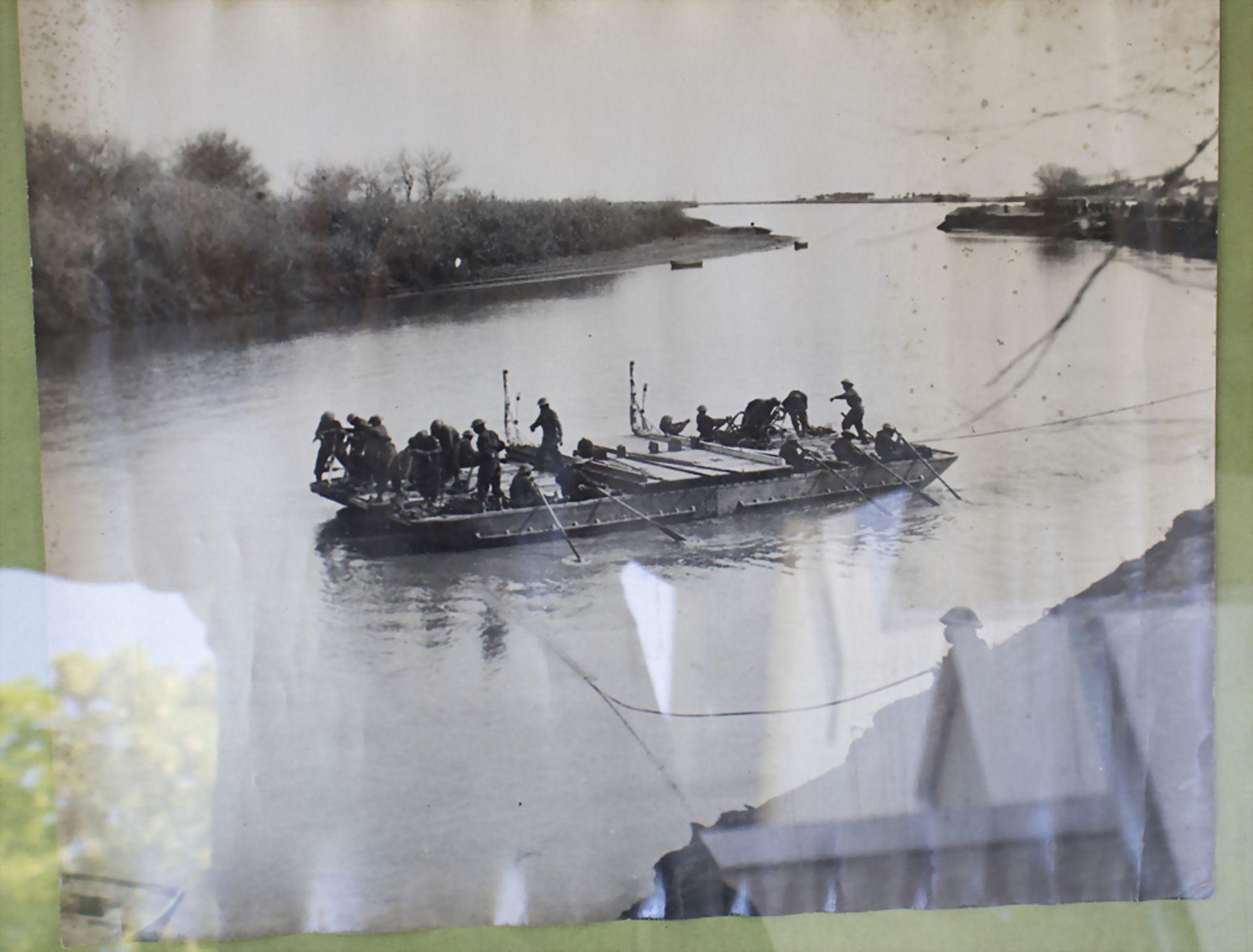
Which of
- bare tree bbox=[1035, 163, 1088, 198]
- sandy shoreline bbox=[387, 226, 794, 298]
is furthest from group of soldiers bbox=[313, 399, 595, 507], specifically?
bare tree bbox=[1035, 163, 1088, 198]

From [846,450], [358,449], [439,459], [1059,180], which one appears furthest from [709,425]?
[1059,180]

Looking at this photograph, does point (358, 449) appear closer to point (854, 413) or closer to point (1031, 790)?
Result: point (854, 413)

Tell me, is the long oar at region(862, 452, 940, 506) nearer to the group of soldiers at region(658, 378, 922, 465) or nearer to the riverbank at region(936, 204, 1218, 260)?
the group of soldiers at region(658, 378, 922, 465)

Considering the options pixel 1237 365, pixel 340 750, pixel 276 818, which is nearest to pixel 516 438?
pixel 340 750

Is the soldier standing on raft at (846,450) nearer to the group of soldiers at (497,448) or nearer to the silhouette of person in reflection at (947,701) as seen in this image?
the group of soldiers at (497,448)

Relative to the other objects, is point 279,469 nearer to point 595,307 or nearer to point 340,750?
point 340,750
